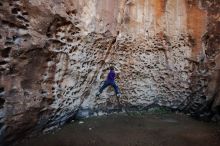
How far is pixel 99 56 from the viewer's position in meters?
8.43

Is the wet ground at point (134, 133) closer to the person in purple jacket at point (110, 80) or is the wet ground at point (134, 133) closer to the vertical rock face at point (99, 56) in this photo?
the vertical rock face at point (99, 56)

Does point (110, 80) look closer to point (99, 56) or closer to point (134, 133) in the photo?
point (99, 56)

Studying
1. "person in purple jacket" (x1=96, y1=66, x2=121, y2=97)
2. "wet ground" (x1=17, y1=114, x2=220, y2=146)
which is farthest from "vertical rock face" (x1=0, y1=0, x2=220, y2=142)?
"wet ground" (x1=17, y1=114, x2=220, y2=146)

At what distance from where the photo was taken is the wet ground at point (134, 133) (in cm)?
701

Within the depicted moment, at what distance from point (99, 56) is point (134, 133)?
7.50 ft

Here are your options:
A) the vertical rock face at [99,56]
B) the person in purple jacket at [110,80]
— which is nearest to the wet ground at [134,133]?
the vertical rock face at [99,56]

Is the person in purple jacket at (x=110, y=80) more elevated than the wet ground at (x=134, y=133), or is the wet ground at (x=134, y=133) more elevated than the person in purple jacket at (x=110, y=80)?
the person in purple jacket at (x=110, y=80)

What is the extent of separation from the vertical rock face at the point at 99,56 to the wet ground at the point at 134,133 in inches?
17.6

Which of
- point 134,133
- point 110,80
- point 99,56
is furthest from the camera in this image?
point 110,80

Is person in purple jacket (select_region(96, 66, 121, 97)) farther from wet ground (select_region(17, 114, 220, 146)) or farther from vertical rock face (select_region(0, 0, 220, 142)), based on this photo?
wet ground (select_region(17, 114, 220, 146))

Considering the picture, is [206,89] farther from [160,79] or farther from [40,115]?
[40,115]

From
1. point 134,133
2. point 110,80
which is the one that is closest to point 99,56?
point 110,80

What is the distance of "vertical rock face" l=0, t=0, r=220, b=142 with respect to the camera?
606cm

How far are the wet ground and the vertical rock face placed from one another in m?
0.45
